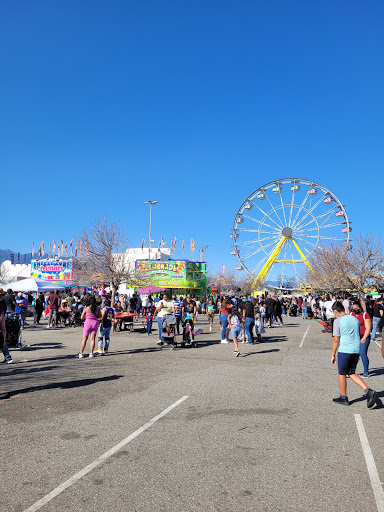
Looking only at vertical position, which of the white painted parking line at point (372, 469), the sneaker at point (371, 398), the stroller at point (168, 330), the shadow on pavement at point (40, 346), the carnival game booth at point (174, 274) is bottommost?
the white painted parking line at point (372, 469)

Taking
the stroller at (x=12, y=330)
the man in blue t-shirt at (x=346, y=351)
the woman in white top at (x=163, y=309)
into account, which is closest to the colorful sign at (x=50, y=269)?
the woman in white top at (x=163, y=309)

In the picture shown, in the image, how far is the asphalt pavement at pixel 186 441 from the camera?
354 cm

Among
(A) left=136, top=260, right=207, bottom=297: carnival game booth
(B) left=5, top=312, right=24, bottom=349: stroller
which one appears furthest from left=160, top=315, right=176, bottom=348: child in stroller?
(A) left=136, top=260, right=207, bottom=297: carnival game booth

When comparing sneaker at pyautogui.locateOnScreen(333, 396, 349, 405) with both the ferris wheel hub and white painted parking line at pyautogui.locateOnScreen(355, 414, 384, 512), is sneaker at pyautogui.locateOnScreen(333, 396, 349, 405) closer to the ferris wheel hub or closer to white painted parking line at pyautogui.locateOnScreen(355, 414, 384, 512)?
white painted parking line at pyautogui.locateOnScreen(355, 414, 384, 512)

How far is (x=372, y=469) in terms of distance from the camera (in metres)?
4.15

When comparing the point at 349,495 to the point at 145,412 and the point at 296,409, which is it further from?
the point at 145,412

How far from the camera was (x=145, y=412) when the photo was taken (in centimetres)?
598

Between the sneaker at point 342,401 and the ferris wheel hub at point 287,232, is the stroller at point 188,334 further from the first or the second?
the ferris wheel hub at point 287,232

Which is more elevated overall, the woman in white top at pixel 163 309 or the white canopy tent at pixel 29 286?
the white canopy tent at pixel 29 286

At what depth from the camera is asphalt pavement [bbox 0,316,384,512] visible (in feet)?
11.6

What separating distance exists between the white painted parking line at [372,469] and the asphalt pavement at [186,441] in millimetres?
11

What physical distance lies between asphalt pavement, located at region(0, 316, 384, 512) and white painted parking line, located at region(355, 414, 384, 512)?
1 cm

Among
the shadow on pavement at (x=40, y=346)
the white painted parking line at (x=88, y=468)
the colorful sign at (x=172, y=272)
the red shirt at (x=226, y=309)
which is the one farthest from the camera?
the colorful sign at (x=172, y=272)

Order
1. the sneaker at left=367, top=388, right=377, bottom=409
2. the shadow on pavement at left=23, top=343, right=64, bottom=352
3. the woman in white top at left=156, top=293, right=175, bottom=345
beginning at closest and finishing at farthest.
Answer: the sneaker at left=367, top=388, right=377, bottom=409 → the shadow on pavement at left=23, top=343, right=64, bottom=352 → the woman in white top at left=156, top=293, right=175, bottom=345
